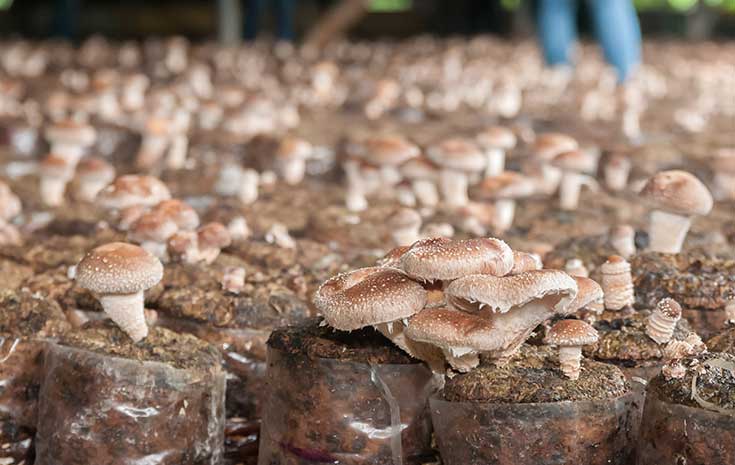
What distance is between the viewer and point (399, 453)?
305 cm

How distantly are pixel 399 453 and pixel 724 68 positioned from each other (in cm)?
1163

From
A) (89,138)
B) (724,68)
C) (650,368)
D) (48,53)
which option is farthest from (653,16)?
(650,368)

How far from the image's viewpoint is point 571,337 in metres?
2.71

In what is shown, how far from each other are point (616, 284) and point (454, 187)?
7.24ft

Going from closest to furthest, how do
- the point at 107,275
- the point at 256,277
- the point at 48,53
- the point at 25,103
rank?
the point at 107,275 < the point at 256,277 < the point at 25,103 < the point at 48,53

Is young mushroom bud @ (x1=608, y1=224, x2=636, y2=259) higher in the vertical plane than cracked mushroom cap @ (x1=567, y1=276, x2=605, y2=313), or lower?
lower

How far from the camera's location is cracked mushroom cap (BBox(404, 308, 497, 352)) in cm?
Answer: 263

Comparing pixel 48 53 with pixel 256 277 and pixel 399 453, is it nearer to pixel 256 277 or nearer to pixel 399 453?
pixel 256 277

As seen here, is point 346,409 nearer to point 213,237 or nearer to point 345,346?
point 345,346

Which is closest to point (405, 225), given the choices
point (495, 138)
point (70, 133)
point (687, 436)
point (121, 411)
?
point (495, 138)

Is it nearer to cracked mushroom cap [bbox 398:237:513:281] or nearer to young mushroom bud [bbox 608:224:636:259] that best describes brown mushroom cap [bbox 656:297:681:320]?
cracked mushroom cap [bbox 398:237:513:281]

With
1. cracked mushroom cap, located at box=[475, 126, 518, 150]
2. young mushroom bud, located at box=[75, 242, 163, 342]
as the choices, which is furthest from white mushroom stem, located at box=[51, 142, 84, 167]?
young mushroom bud, located at box=[75, 242, 163, 342]

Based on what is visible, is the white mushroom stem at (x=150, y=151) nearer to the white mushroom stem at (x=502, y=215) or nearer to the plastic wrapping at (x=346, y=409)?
the white mushroom stem at (x=502, y=215)

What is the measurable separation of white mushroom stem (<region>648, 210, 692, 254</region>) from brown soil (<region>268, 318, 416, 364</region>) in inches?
53.7
